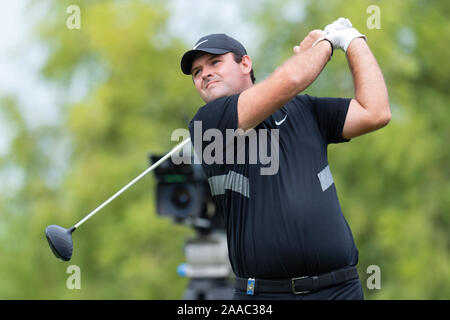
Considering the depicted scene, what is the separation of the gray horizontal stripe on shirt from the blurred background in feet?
20.0

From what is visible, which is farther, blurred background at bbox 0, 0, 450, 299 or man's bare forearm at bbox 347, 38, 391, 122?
blurred background at bbox 0, 0, 450, 299

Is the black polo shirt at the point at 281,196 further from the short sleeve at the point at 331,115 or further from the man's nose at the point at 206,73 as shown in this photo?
the man's nose at the point at 206,73

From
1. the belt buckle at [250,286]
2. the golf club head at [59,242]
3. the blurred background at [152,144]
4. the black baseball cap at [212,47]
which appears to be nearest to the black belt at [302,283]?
the belt buckle at [250,286]

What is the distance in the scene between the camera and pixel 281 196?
2.33m

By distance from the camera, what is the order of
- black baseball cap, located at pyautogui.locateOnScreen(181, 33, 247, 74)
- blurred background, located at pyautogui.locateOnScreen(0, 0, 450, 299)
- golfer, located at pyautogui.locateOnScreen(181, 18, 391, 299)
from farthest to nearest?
blurred background, located at pyautogui.locateOnScreen(0, 0, 450, 299)
black baseball cap, located at pyautogui.locateOnScreen(181, 33, 247, 74)
golfer, located at pyautogui.locateOnScreen(181, 18, 391, 299)

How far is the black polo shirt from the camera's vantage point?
2.32m

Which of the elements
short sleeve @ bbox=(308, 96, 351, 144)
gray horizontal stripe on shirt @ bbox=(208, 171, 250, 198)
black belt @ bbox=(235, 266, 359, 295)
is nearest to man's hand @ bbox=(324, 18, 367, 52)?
short sleeve @ bbox=(308, 96, 351, 144)

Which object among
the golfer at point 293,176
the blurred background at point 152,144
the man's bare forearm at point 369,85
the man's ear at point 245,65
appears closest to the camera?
the golfer at point 293,176

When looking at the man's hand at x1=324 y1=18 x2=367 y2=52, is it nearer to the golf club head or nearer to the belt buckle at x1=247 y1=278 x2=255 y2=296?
the belt buckle at x1=247 y1=278 x2=255 y2=296

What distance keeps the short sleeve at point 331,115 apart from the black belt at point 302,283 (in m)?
0.52

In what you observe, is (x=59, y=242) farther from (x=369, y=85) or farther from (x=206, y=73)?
(x=369, y=85)

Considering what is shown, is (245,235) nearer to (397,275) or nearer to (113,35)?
(397,275)

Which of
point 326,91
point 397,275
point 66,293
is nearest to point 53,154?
point 66,293

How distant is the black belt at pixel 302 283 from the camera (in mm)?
2334
